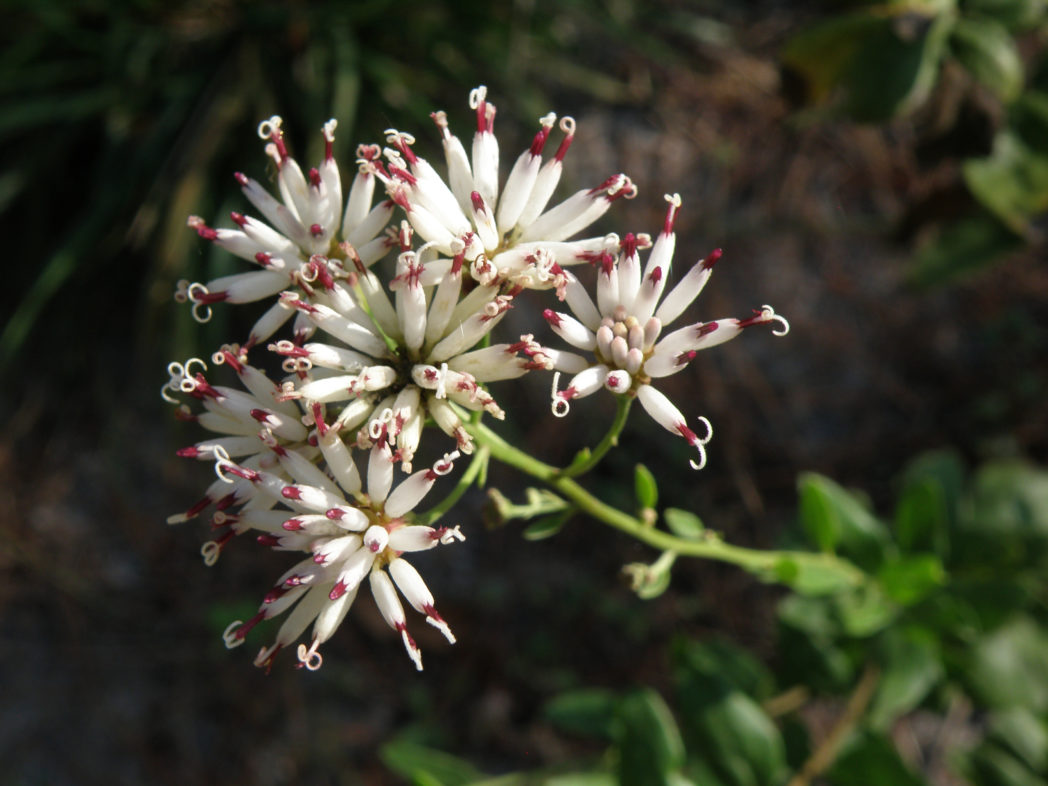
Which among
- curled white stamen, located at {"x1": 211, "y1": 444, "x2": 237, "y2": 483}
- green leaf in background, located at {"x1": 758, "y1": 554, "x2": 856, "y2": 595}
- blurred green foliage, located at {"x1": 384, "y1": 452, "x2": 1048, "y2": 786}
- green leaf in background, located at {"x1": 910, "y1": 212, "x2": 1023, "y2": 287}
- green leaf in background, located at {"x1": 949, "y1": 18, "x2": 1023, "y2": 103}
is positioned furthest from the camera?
green leaf in background, located at {"x1": 910, "y1": 212, "x2": 1023, "y2": 287}

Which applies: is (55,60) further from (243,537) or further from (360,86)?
(243,537)

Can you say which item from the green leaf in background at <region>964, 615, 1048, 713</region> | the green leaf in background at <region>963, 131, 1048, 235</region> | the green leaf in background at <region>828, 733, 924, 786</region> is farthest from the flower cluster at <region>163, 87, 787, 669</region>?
the green leaf in background at <region>963, 131, 1048, 235</region>

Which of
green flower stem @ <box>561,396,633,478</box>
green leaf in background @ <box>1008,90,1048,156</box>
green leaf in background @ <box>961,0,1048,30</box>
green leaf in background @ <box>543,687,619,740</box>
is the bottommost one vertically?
green leaf in background @ <box>543,687,619,740</box>

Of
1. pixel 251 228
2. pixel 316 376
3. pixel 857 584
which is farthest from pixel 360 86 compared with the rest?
pixel 857 584

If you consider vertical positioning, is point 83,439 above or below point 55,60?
below

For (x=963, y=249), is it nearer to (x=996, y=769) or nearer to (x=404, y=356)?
(x=996, y=769)

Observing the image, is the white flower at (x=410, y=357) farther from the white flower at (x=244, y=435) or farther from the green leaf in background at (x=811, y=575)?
the green leaf in background at (x=811, y=575)

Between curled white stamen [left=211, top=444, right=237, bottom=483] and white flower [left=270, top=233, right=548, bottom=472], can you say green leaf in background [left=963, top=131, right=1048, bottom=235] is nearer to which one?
white flower [left=270, top=233, right=548, bottom=472]

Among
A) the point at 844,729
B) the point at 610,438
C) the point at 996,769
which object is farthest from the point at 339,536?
the point at 996,769
